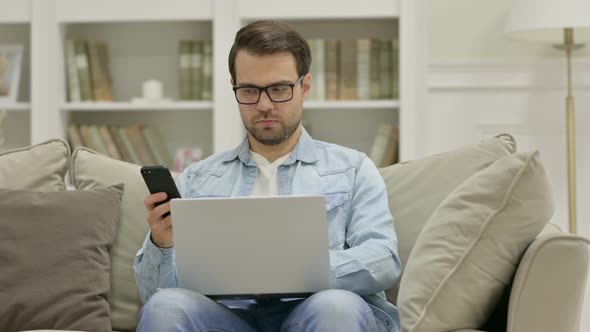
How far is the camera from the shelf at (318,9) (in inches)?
143

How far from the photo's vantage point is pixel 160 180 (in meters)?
1.81

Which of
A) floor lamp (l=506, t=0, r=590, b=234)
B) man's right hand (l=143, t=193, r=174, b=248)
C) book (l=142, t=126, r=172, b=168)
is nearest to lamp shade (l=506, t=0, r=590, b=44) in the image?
floor lamp (l=506, t=0, r=590, b=234)

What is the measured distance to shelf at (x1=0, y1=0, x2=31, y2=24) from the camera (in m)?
3.74

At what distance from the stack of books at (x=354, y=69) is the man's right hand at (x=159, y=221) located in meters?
1.88

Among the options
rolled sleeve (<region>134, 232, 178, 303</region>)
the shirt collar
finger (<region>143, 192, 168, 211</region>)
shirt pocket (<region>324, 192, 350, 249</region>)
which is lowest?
rolled sleeve (<region>134, 232, 178, 303</region>)

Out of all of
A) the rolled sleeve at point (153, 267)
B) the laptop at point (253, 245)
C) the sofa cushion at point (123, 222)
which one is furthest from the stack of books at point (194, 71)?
the laptop at point (253, 245)

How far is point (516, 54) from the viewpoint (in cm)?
369

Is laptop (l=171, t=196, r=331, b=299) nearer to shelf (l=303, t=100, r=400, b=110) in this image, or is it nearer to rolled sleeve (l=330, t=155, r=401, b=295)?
rolled sleeve (l=330, t=155, r=401, b=295)

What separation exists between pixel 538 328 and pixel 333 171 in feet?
2.28

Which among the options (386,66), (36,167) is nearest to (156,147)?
(386,66)

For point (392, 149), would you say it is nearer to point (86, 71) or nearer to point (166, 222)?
point (86, 71)

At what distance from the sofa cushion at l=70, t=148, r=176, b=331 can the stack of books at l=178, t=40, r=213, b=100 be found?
4.90ft

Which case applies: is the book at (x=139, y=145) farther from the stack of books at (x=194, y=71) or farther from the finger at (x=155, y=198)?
the finger at (x=155, y=198)

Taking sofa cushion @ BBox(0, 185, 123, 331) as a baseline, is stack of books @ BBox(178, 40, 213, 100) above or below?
above
